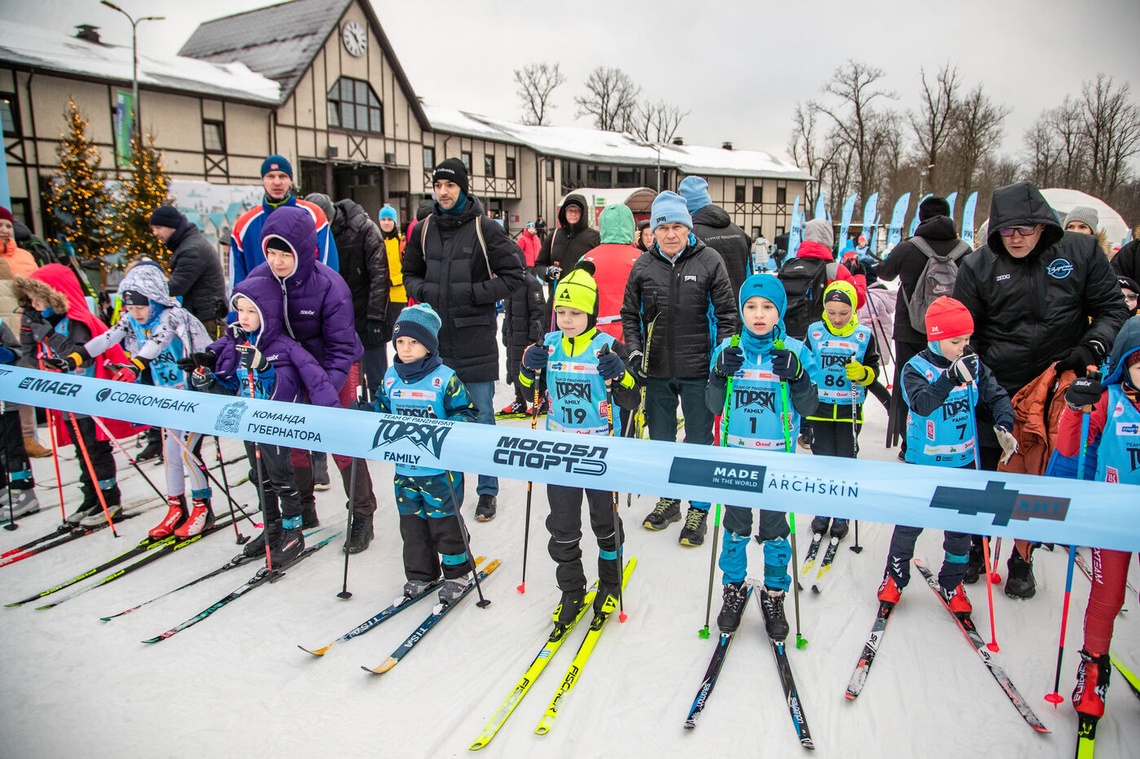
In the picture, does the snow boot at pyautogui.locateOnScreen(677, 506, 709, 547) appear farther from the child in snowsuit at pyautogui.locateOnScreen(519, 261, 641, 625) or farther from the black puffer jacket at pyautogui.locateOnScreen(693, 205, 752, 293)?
the black puffer jacket at pyautogui.locateOnScreen(693, 205, 752, 293)

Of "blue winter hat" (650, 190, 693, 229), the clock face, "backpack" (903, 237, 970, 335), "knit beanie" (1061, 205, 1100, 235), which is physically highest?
the clock face

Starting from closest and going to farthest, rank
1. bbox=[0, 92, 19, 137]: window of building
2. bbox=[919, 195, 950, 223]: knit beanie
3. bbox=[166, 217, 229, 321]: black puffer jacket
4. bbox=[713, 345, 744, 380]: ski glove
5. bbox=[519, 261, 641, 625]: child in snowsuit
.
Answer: bbox=[713, 345, 744, 380]: ski glove → bbox=[519, 261, 641, 625]: child in snowsuit → bbox=[166, 217, 229, 321]: black puffer jacket → bbox=[919, 195, 950, 223]: knit beanie → bbox=[0, 92, 19, 137]: window of building

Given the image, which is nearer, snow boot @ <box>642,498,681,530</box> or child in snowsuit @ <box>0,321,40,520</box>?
snow boot @ <box>642,498,681,530</box>

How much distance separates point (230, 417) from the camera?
11.9 ft

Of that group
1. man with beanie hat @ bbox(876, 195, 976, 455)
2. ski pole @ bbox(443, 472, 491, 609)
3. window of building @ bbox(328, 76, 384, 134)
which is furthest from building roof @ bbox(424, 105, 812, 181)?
ski pole @ bbox(443, 472, 491, 609)

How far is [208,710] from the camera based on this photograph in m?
2.87

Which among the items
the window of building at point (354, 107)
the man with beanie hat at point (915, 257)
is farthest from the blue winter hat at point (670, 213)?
the window of building at point (354, 107)

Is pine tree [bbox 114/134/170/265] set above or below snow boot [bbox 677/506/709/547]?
above

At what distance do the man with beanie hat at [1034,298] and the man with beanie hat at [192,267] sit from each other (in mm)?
5289

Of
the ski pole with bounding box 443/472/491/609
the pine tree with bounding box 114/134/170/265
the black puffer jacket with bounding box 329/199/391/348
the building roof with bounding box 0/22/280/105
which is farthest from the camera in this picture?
the building roof with bounding box 0/22/280/105

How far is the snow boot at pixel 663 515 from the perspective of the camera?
4641 millimetres

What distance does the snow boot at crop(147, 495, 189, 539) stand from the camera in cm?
455

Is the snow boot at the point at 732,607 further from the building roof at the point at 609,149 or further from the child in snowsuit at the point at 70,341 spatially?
the building roof at the point at 609,149

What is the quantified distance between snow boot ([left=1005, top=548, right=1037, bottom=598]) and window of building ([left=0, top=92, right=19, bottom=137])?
21.8 metres
